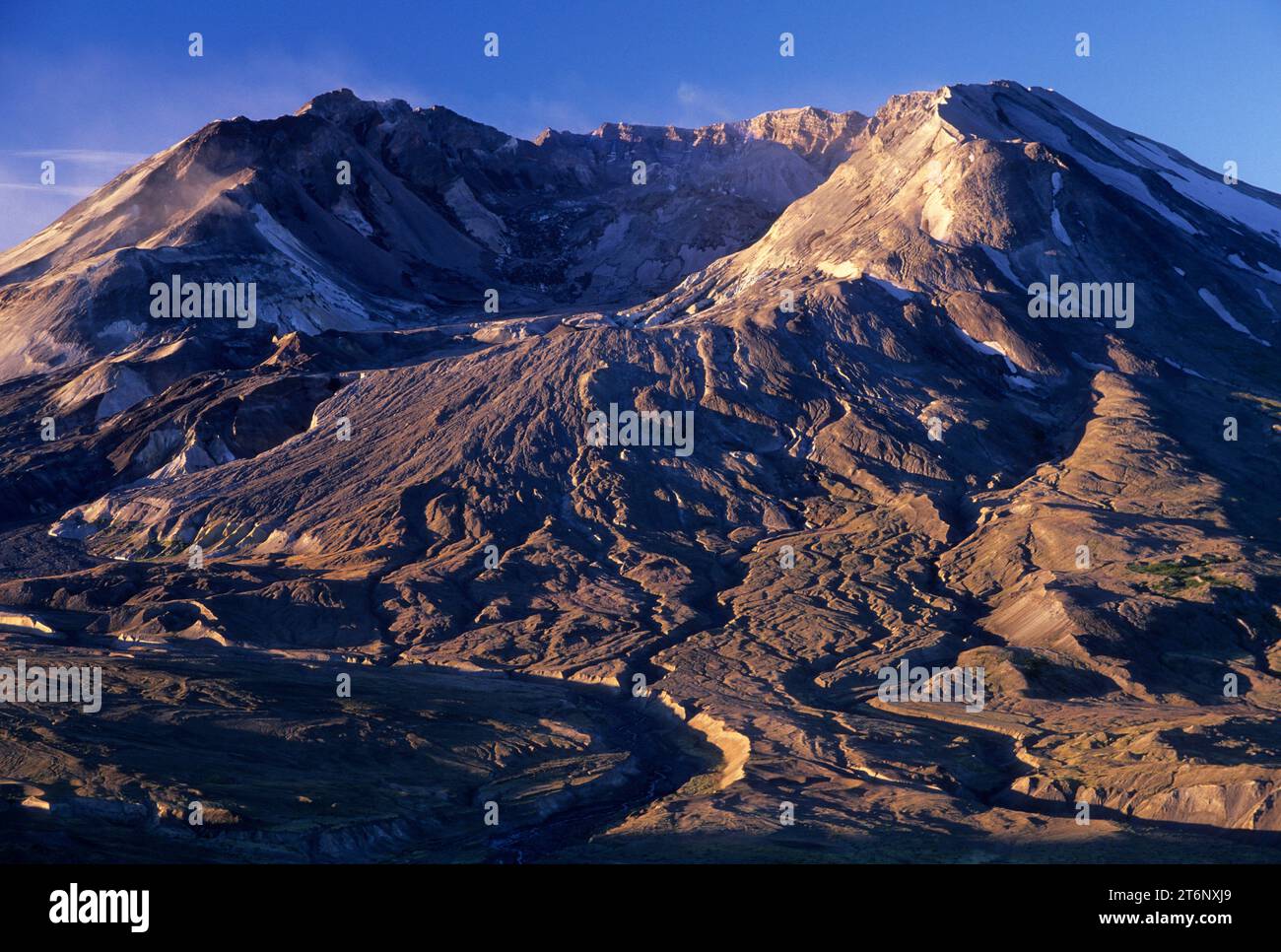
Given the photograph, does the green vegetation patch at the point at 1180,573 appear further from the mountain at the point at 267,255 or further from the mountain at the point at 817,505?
the mountain at the point at 267,255

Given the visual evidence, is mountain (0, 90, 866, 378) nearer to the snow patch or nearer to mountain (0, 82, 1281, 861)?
mountain (0, 82, 1281, 861)

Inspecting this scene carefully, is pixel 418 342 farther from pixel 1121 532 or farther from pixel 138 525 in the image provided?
→ pixel 1121 532

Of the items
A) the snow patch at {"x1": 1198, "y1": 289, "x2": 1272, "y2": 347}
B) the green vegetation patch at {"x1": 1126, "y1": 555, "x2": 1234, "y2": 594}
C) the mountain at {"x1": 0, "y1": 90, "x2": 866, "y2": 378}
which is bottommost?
the green vegetation patch at {"x1": 1126, "y1": 555, "x2": 1234, "y2": 594}

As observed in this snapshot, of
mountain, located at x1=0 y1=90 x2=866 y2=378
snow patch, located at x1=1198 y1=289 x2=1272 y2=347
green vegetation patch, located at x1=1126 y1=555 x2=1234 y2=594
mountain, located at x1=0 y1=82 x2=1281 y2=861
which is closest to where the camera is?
mountain, located at x1=0 y1=82 x2=1281 y2=861

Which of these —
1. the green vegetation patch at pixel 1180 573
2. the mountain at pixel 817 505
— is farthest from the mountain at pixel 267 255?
the green vegetation patch at pixel 1180 573

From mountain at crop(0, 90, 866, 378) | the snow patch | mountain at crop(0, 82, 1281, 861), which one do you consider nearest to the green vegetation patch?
mountain at crop(0, 82, 1281, 861)

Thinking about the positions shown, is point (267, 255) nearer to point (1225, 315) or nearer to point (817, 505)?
point (817, 505)

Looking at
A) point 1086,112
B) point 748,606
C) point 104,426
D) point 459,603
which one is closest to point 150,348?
Answer: point 104,426

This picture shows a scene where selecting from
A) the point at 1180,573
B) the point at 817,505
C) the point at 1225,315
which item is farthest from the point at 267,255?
the point at 1180,573

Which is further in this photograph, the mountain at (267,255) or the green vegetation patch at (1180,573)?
the mountain at (267,255)
